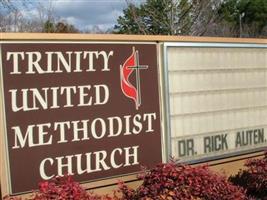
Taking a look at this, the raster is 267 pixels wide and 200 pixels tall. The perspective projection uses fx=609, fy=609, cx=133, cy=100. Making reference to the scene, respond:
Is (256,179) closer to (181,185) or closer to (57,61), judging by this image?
(181,185)

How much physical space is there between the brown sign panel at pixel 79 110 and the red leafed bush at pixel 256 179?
4.37ft

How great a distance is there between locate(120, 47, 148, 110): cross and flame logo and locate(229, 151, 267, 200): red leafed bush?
191 cm

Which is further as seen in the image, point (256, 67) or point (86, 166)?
point (256, 67)

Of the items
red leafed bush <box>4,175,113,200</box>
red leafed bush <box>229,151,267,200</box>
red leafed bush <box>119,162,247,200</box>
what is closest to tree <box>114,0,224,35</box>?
red leafed bush <box>229,151,267,200</box>

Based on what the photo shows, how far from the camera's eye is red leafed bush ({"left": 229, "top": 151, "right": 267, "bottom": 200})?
7.82m

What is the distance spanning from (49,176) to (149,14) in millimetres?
11892

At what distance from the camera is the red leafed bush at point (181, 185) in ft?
19.9

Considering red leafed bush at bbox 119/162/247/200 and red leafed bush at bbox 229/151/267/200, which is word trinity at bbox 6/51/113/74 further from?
red leafed bush at bbox 229/151/267/200

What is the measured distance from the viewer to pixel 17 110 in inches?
243

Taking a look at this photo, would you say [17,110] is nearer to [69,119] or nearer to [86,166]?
[69,119]

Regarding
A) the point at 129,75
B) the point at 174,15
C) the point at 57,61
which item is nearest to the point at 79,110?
the point at 57,61

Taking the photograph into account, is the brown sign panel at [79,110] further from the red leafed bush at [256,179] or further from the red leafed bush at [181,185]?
the red leafed bush at [256,179]

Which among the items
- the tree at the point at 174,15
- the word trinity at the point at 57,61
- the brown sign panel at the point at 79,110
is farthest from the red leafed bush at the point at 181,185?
the tree at the point at 174,15

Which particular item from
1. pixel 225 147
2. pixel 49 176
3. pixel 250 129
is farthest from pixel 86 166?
pixel 250 129
